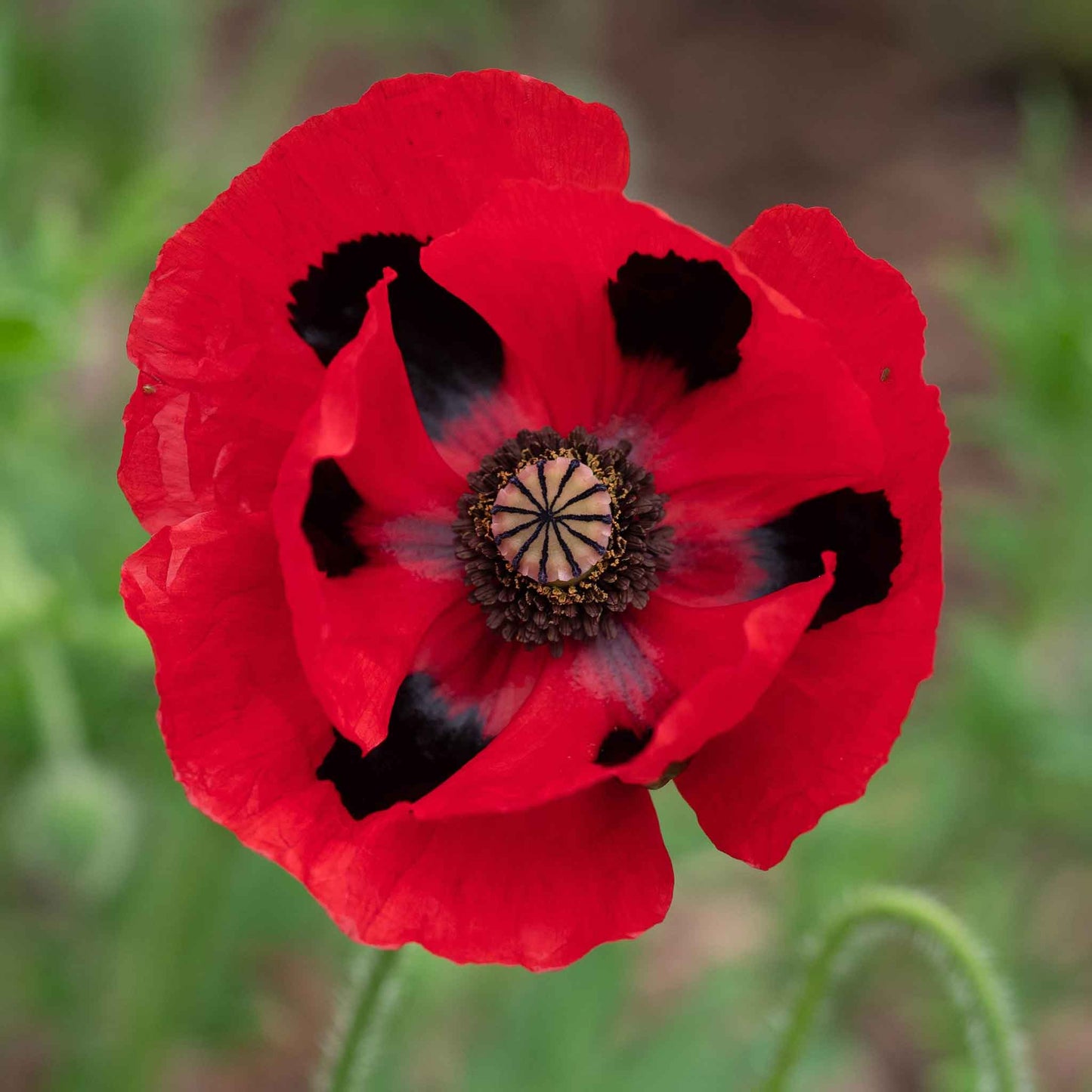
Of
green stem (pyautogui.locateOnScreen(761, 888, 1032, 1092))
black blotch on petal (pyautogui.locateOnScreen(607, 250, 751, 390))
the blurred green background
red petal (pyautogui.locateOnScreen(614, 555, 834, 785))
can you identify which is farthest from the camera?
the blurred green background

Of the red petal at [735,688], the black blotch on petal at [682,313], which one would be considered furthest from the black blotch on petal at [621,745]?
the black blotch on petal at [682,313]

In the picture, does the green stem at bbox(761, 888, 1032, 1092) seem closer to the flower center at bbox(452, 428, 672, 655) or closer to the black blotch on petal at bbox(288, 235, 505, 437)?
the flower center at bbox(452, 428, 672, 655)

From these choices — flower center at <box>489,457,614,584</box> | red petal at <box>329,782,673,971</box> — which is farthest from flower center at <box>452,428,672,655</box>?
red petal at <box>329,782,673,971</box>

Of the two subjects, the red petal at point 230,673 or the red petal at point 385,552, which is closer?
the red petal at point 230,673

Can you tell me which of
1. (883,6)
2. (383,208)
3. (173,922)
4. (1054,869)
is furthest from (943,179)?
(383,208)

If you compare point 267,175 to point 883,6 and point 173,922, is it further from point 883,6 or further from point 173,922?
point 883,6

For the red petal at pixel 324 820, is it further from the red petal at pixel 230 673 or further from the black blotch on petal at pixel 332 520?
the black blotch on petal at pixel 332 520
